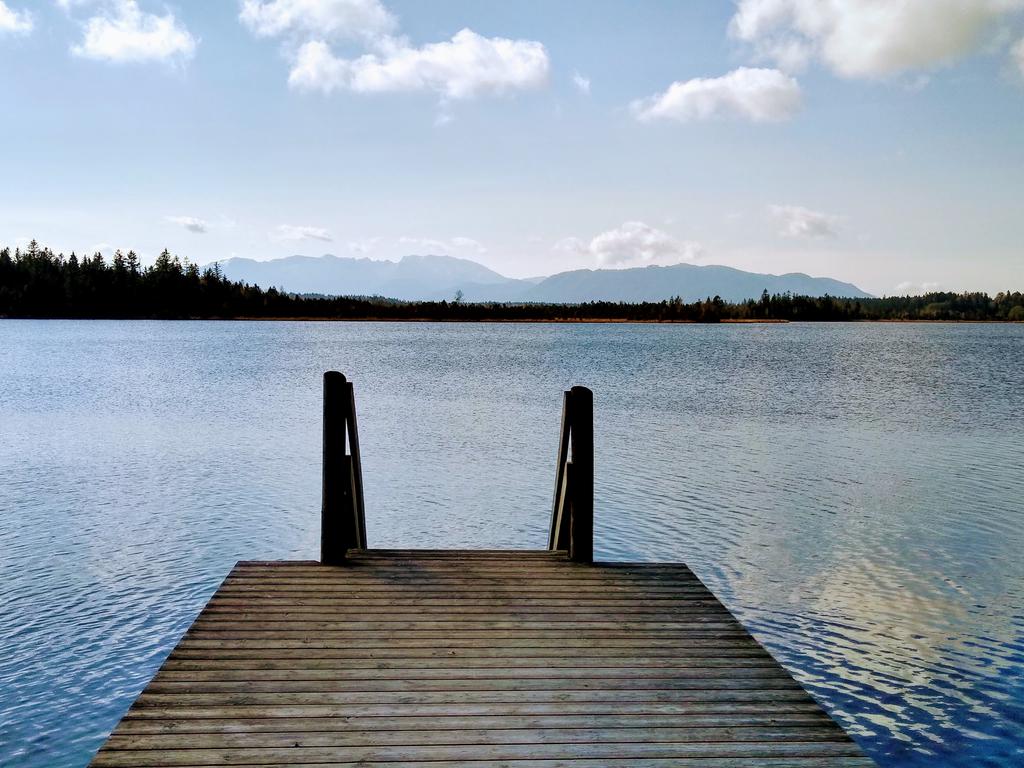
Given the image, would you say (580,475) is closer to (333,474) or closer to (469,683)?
(333,474)

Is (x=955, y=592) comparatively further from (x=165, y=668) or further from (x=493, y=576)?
(x=165, y=668)

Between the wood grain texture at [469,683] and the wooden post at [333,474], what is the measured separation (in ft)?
1.64

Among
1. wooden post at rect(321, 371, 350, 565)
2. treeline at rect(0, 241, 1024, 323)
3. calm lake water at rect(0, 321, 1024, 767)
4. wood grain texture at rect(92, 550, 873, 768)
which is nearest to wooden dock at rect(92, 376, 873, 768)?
wood grain texture at rect(92, 550, 873, 768)

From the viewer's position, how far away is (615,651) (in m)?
6.31

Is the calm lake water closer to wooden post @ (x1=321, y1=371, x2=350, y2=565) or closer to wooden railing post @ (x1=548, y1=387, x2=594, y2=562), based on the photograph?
wooden post @ (x1=321, y1=371, x2=350, y2=565)

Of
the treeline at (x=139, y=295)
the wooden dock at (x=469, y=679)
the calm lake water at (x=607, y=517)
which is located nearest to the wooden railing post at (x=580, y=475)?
the wooden dock at (x=469, y=679)

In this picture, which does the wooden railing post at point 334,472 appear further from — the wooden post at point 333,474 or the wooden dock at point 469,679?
the wooden dock at point 469,679

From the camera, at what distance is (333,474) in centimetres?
879

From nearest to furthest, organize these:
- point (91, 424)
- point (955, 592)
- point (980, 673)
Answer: point (980, 673) < point (955, 592) < point (91, 424)

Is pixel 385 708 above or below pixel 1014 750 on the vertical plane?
above

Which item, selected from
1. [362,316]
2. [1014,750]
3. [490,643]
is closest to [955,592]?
[1014,750]

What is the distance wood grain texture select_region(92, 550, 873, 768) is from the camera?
4746mm

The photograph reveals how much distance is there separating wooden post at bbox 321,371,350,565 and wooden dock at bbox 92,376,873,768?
14 cm

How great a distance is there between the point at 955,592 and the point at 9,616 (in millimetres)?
13007
